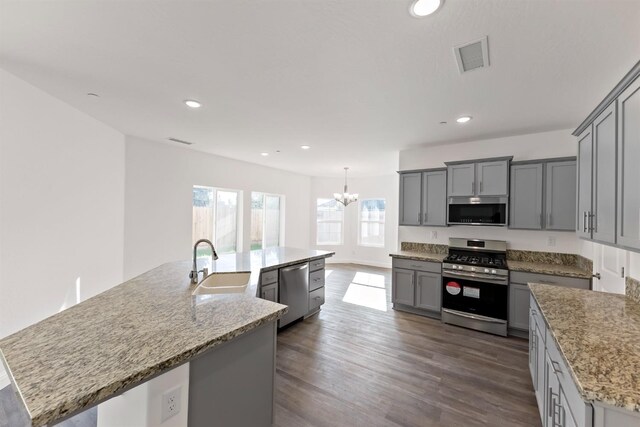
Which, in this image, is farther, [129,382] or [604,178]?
[604,178]

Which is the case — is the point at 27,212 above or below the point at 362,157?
below

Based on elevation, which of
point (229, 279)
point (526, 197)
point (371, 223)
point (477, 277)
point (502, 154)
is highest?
point (502, 154)

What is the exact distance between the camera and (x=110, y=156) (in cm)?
376

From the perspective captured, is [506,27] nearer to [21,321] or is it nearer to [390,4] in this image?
[390,4]

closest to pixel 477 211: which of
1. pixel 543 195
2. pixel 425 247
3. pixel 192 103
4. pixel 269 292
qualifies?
pixel 543 195

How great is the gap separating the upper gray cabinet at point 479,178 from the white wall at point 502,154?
0.33m

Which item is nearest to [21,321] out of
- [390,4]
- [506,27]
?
[390,4]

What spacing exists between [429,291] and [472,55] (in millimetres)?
3139

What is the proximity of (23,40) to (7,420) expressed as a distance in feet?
9.07

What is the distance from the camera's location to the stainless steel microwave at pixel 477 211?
12.3ft

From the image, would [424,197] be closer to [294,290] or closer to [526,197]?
[526,197]

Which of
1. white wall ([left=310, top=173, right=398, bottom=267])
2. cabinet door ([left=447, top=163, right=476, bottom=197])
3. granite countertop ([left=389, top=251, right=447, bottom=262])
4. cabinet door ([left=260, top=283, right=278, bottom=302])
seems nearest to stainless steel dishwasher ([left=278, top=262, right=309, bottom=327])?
cabinet door ([left=260, top=283, right=278, bottom=302])

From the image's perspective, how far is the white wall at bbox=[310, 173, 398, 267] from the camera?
7.61m

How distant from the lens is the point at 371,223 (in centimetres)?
812
